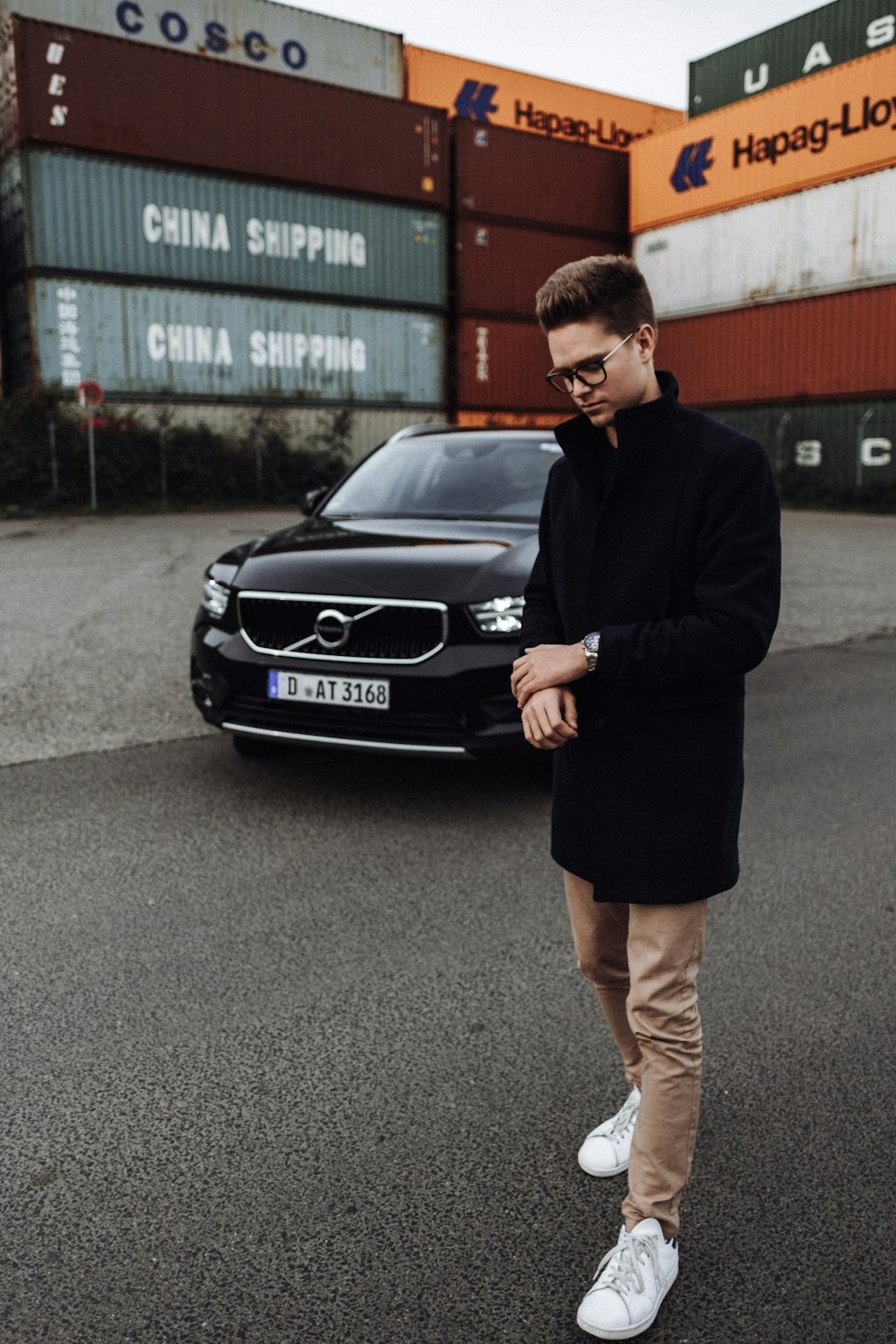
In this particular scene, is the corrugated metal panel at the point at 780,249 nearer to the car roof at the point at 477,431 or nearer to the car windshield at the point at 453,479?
the car roof at the point at 477,431

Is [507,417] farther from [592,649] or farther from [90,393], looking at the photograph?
[592,649]

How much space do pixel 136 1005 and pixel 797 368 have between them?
2722 cm

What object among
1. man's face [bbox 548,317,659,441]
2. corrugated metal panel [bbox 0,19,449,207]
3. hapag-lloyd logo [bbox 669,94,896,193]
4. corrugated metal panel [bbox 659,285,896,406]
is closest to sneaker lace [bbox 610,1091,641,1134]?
man's face [bbox 548,317,659,441]

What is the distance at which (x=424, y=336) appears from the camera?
2748cm

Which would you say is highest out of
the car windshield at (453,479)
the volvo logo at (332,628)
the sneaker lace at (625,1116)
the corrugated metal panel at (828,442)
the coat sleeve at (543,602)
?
the corrugated metal panel at (828,442)

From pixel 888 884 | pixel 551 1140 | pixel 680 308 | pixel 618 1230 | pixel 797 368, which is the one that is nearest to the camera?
pixel 618 1230

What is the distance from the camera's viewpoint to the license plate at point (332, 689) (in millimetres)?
4258

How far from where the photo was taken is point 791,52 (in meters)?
28.0

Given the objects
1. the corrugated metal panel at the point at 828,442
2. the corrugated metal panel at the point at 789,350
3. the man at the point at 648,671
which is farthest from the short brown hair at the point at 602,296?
the corrugated metal panel at the point at 828,442

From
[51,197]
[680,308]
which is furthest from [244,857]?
[680,308]

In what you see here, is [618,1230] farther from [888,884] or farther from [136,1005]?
[888,884]

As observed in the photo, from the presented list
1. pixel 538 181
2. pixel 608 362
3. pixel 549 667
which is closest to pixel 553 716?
pixel 549 667

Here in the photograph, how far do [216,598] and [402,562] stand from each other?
0.88 m

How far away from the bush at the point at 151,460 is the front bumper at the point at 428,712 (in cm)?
2009
